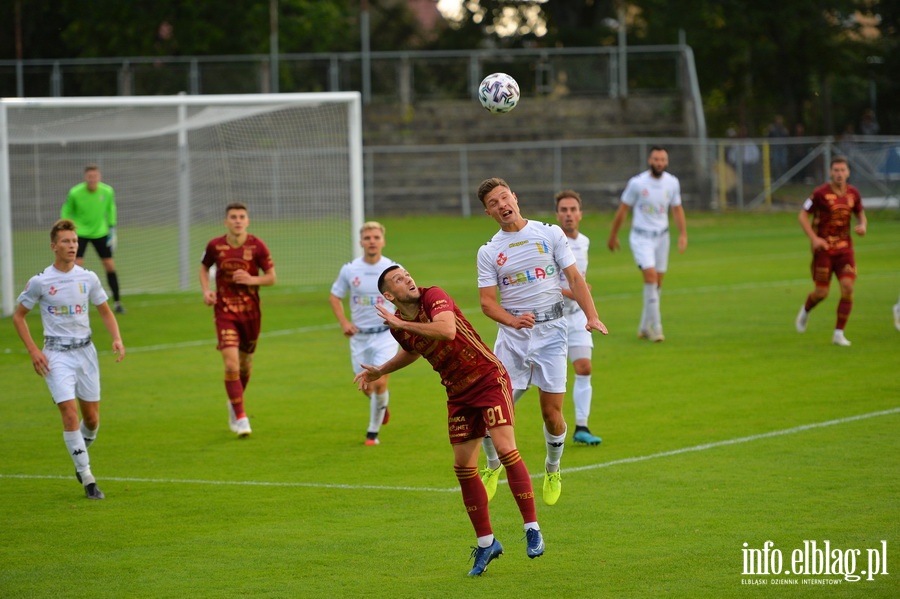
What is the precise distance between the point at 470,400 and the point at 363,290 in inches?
167

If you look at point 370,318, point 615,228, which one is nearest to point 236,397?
point 370,318

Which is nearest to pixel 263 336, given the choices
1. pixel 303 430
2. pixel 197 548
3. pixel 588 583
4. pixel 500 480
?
pixel 303 430

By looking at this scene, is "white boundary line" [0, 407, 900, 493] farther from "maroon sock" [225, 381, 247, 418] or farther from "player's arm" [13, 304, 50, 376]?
"maroon sock" [225, 381, 247, 418]

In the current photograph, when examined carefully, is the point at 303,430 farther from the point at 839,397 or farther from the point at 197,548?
the point at 839,397

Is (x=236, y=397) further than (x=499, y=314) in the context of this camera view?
Yes

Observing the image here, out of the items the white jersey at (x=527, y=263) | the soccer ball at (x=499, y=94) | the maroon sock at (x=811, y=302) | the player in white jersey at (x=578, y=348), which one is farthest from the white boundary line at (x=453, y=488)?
the maroon sock at (x=811, y=302)

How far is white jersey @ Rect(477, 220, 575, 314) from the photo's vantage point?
9.17 m

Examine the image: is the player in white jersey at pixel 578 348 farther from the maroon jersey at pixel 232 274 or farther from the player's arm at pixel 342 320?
the maroon jersey at pixel 232 274

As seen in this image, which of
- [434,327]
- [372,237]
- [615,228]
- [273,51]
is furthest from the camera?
[273,51]

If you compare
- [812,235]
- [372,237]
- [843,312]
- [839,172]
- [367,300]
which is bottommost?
[843,312]

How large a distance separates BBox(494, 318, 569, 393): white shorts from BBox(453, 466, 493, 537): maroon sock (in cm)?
171

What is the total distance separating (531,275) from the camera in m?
9.22

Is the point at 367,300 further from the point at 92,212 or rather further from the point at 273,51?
the point at 273,51

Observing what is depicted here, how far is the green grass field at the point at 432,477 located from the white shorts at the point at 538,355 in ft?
3.21
